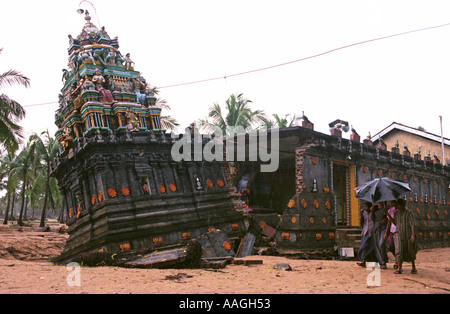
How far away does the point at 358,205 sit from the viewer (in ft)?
61.5

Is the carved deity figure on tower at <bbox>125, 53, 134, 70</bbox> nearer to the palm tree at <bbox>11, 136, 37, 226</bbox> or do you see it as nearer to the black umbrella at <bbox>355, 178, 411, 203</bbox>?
the black umbrella at <bbox>355, 178, 411, 203</bbox>

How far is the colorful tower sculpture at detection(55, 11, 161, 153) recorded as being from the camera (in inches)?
684

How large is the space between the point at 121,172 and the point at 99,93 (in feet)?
15.1

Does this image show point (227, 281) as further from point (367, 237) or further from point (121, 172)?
point (121, 172)

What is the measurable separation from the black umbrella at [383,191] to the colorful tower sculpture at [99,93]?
1023 centimetres

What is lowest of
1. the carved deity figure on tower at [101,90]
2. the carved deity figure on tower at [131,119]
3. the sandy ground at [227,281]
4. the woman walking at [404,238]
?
the sandy ground at [227,281]

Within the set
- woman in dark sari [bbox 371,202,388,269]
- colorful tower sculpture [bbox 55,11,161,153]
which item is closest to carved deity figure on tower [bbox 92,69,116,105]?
colorful tower sculpture [bbox 55,11,161,153]

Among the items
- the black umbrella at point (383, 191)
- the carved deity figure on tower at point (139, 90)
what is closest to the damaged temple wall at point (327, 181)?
the carved deity figure on tower at point (139, 90)

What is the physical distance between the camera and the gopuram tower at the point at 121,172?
1466 centimetres

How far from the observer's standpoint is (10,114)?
2175 cm

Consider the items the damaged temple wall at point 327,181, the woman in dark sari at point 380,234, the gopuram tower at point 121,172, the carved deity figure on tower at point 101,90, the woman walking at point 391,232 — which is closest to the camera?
the woman walking at point 391,232

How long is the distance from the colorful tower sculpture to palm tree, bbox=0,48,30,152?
250cm

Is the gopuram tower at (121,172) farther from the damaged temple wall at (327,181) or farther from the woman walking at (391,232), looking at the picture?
the woman walking at (391,232)
